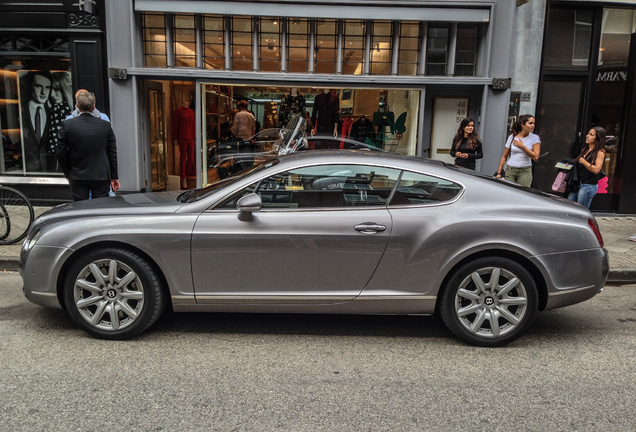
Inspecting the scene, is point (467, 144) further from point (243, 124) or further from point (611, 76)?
point (243, 124)

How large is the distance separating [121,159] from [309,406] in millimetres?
7812

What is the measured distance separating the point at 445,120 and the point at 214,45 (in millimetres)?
4665

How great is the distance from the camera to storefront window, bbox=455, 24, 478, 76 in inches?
388

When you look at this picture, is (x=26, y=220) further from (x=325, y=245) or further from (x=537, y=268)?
(x=537, y=268)

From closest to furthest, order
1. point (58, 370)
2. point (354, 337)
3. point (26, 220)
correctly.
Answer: point (58, 370)
point (354, 337)
point (26, 220)

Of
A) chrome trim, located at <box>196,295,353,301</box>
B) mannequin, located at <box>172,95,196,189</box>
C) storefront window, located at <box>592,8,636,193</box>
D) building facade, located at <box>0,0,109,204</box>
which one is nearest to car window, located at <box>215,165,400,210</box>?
chrome trim, located at <box>196,295,353,301</box>

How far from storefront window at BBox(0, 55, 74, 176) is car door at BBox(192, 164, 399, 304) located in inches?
284

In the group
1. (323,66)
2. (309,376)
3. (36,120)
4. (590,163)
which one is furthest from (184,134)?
(309,376)

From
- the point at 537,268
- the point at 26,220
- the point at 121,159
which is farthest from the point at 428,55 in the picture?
the point at 26,220

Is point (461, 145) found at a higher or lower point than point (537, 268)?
higher

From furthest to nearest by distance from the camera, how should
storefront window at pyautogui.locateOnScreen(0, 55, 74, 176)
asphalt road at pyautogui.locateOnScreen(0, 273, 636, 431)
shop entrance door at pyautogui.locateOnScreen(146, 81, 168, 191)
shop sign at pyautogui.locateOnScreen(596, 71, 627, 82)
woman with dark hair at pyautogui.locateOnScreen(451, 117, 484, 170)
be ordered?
shop entrance door at pyautogui.locateOnScreen(146, 81, 168, 191) → shop sign at pyautogui.locateOnScreen(596, 71, 627, 82) → storefront window at pyautogui.locateOnScreen(0, 55, 74, 176) → woman with dark hair at pyautogui.locateOnScreen(451, 117, 484, 170) → asphalt road at pyautogui.locateOnScreen(0, 273, 636, 431)

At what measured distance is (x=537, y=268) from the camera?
13.6 feet

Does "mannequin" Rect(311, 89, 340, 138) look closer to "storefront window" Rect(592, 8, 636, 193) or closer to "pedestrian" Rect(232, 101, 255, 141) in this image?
"pedestrian" Rect(232, 101, 255, 141)

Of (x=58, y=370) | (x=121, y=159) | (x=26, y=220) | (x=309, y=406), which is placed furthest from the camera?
(x=121, y=159)
